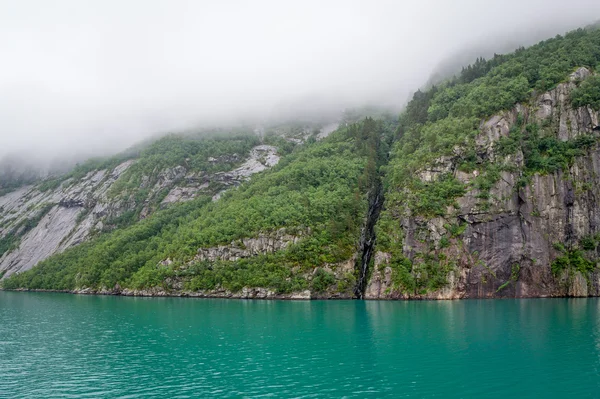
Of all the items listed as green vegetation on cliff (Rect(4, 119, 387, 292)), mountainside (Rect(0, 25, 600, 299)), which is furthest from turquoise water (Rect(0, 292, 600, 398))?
green vegetation on cliff (Rect(4, 119, 387, 292))

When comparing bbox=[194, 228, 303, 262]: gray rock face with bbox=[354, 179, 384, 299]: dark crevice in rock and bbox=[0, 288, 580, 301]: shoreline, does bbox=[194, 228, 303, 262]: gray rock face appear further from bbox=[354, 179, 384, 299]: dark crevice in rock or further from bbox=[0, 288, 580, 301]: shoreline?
bbox=[354, 179, 384, 299]: dark crevice in rock

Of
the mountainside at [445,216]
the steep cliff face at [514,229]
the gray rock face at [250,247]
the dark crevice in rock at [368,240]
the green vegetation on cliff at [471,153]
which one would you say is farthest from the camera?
the gray rock face at [250,247]

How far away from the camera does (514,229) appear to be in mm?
105375

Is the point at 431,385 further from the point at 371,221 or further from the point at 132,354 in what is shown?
the point at 371,221

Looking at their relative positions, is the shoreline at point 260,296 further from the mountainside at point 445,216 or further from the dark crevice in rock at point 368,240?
the dark crevice in rock at point 368,240

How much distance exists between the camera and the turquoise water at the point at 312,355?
3297 centimetres

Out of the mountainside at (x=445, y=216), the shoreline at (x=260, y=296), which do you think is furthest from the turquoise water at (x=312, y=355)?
the mountainside at (x=445, y=216)

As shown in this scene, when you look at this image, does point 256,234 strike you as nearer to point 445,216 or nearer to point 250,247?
point 250,247

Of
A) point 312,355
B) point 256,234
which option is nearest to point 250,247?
point 256,234

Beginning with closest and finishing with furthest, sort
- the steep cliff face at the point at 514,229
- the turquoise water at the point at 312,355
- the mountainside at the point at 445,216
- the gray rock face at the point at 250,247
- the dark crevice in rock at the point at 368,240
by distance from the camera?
the turquoise water at the point at 312,355, the steep cliff face at the point at 514,229, the mountainside at the point at 445,216, the dark crevice in rock at the point at 368,240, the gray rock face at the point at 250,247

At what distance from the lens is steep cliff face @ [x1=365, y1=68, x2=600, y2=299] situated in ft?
332

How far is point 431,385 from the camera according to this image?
108 ft

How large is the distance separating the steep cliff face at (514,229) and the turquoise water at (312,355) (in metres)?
28.8

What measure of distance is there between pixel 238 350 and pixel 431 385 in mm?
21082
